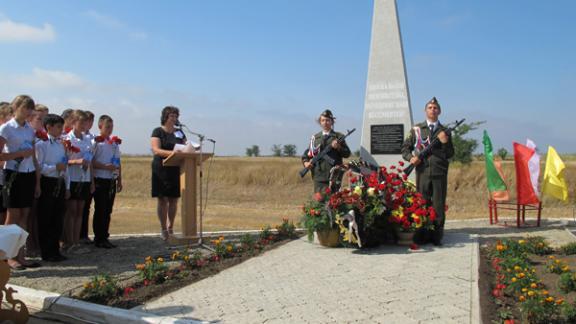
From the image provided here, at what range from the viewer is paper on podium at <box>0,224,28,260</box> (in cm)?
432

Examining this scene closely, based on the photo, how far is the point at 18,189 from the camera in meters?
6.06

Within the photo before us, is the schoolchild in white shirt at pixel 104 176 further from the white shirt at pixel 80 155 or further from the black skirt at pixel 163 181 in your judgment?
the black skirt at pixel 163 181

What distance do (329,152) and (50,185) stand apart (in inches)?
159

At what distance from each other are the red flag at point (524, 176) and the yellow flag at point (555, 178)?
0.82ft

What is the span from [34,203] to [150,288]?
268 cm

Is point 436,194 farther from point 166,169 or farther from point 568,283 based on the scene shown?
point 166,169

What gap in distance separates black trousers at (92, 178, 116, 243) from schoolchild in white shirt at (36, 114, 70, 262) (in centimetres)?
87

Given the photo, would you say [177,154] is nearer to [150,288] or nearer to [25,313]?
[150,288]

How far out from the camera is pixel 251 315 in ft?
14.1

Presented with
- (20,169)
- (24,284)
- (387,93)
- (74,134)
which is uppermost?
(387,93)

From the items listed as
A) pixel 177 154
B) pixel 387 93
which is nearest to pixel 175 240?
pixel 177 154

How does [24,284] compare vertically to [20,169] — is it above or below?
below

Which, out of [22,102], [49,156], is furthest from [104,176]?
[22,102]

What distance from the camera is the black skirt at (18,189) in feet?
19.7
